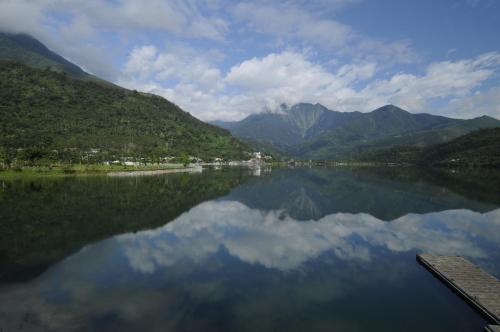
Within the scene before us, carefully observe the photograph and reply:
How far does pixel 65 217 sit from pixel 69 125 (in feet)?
397

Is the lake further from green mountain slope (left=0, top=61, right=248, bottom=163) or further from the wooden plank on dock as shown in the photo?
green mountain slope (left=0, top=61, right=248, bottom=163)

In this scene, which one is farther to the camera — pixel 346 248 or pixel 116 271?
pixel 346 248

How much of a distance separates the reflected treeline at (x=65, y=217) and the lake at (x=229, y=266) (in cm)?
17

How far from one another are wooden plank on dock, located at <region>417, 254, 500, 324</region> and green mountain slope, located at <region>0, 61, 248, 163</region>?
97.1 meters

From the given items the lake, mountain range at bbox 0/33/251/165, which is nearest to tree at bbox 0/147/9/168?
mountain range at bbox 0/33/251/165

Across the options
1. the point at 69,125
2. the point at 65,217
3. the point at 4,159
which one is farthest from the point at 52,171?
the point at 69,125

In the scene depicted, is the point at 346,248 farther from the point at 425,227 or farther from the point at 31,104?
the point at 31,104

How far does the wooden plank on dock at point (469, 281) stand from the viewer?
14984mm

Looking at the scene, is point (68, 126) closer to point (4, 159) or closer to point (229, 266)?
point (4, 159)

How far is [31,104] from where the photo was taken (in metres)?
149

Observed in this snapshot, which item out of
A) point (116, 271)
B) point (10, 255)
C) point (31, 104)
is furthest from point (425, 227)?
point (31, 104)

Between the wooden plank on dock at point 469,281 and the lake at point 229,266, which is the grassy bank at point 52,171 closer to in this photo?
the lake at point 229,266

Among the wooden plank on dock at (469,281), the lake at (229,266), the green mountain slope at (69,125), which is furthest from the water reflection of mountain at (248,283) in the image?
the green mountain slope at (69,125)

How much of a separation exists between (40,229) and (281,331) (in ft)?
82.0
